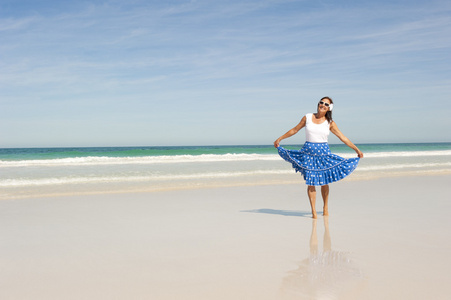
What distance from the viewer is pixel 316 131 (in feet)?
20.9

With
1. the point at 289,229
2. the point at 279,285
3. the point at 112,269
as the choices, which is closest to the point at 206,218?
the point at 289,229

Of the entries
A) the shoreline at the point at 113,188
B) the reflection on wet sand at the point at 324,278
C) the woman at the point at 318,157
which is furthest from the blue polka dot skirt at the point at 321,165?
the shoreline at the point at 113,188

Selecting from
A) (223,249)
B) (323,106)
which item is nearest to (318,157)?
(323,106)

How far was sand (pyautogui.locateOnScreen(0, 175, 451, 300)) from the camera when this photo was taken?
3.38m

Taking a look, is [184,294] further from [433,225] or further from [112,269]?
[433,225]

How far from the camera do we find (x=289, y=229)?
571 cm

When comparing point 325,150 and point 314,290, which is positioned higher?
point 325,150

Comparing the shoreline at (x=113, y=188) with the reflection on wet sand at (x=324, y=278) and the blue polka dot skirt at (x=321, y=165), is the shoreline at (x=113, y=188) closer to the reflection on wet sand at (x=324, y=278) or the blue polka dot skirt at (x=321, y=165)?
the blue polka dot skirt at (x=321, y=165)

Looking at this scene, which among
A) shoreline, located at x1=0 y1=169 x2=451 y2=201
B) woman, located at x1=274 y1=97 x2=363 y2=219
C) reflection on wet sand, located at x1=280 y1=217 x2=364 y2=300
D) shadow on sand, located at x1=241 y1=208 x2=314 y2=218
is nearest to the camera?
reflection on wet sand, located at x1=280 y1=217 x2=364 y2=300

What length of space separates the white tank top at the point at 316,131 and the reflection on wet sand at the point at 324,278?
237cm

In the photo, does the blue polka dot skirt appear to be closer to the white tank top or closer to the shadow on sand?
the white tank top

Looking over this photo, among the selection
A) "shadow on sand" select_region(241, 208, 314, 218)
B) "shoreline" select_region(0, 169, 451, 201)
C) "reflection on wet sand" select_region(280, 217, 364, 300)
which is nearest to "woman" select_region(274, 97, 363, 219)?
"shadow on sand" select_region(241, 208, 314, 218)

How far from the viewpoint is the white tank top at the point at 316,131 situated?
6348 millimetres

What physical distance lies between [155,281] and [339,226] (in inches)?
130
